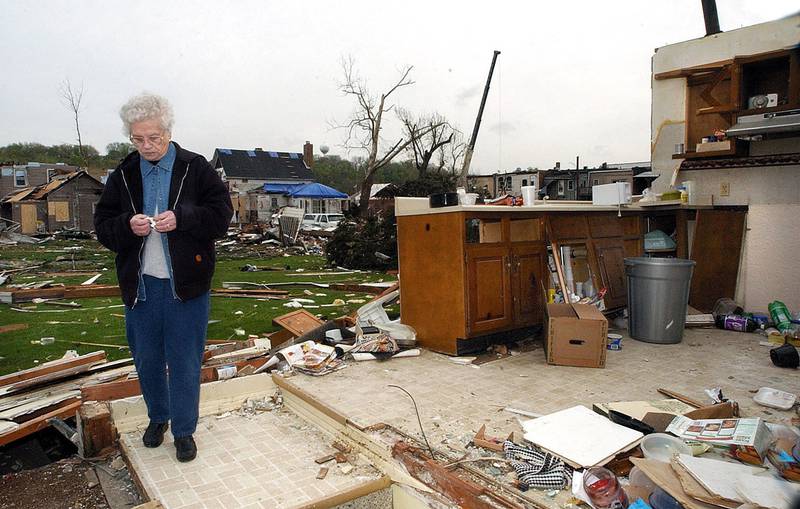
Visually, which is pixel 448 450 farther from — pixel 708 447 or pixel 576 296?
pixel 576 296

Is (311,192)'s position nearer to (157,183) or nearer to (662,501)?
(157,183)

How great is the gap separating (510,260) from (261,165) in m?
46.1

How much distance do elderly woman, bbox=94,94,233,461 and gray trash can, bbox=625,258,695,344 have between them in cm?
418

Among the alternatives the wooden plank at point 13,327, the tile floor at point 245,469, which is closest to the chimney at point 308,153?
the wooden plank at point 13,327

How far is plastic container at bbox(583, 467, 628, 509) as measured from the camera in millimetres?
2326

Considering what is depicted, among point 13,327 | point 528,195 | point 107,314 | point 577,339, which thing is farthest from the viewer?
point 107,314

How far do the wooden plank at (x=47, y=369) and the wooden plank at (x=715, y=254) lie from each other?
7041mm

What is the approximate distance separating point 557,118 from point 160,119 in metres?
12.2

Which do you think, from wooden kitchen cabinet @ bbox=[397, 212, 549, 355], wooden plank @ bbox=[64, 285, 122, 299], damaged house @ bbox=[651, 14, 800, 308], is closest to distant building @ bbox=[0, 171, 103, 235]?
wooden plank @ bbox=[64, 285, 122, 299]

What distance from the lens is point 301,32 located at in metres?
9.62

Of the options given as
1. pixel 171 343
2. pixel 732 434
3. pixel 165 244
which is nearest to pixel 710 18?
Answer: pixel 732 434

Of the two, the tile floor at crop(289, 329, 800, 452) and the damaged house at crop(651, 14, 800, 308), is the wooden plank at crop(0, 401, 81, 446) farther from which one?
the damaged house at crop(651, 14, 800, 308)

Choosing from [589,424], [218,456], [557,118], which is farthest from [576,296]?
[557,118]

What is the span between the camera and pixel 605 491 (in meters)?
2.35
